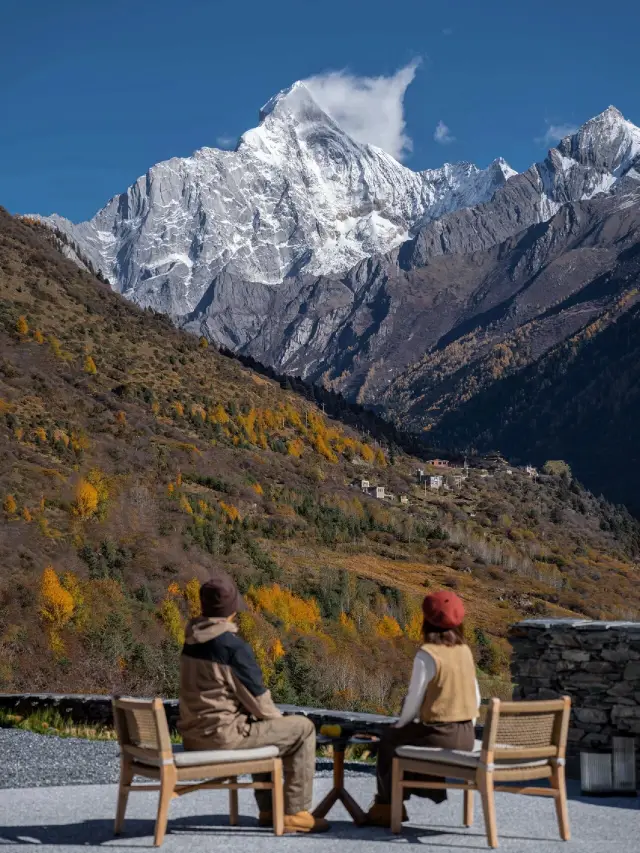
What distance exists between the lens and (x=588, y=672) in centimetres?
919

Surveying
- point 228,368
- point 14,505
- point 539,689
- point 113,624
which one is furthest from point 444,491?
point 539,689

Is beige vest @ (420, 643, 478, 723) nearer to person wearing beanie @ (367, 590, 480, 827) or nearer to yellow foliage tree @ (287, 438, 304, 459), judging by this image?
person wearing beanie @ (367, 590, 480, 827)

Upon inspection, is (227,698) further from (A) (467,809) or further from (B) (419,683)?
(A) (467,809)

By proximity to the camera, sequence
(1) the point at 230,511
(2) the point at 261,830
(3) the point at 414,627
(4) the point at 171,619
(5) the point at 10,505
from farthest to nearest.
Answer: (1) the point at 230,511
(3) the point at 414,627
(5) the point at 10,505
(4) the point at 171,619
(2) the point at 261,830

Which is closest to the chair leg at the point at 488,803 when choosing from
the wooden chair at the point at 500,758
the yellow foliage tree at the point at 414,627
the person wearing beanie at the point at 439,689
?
the wooden chair at the point at 500,758

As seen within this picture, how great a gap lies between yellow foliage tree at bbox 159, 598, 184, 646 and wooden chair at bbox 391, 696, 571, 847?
125 feet

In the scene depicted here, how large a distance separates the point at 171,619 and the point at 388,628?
1707cm

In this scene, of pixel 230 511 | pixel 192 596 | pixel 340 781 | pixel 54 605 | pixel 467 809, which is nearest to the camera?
pixel 340 781

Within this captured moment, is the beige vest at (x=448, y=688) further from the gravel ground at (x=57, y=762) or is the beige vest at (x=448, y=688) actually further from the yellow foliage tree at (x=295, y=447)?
the yellow foliage tree at (x=295, y=447)

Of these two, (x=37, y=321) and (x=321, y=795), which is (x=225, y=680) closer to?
(x=321, y=795)

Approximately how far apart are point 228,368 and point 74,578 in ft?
209

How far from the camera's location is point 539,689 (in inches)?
372

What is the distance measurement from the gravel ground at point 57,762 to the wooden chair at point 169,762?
2486 millimetres

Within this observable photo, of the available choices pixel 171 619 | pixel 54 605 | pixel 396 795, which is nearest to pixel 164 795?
pixel 396 795
